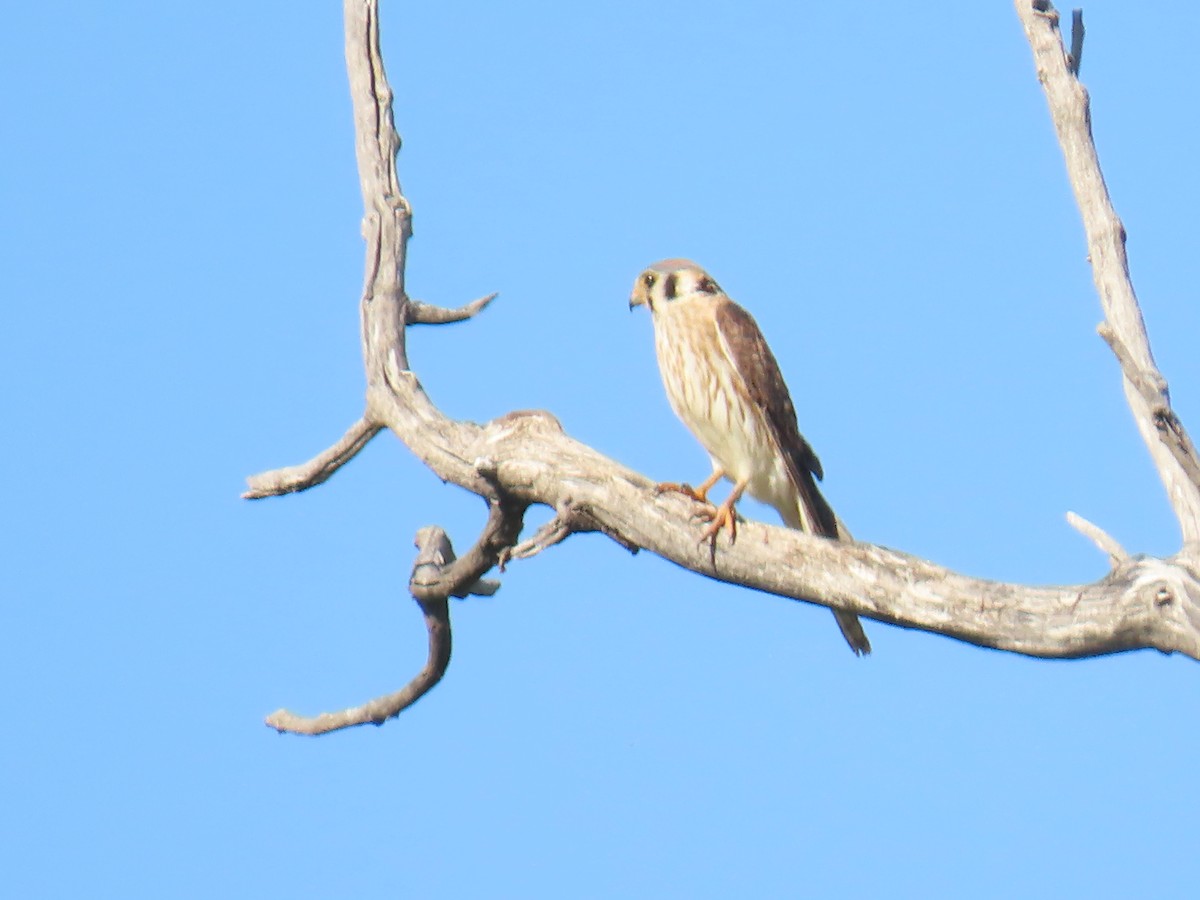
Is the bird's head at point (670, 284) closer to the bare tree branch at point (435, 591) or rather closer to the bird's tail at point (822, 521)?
the bird's tail at point (822, 521)

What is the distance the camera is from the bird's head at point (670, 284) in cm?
459

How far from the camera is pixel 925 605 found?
307cm

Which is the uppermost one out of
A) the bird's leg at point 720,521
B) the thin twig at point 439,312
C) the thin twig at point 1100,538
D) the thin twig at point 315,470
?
the thin twig at point 439,312

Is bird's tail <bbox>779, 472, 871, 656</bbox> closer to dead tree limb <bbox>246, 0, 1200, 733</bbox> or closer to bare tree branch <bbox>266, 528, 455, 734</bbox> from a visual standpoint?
dead tree limb <bbox>246, 0, 1200, 733</bbox>

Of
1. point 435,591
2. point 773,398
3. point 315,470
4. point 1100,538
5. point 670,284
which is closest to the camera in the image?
point 1100,538

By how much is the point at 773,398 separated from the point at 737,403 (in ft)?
0.34

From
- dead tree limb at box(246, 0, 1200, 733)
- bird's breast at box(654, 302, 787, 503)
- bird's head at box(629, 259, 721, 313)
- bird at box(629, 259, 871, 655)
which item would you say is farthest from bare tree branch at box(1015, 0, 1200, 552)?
bird's head at box(629, 259, 721, 313)

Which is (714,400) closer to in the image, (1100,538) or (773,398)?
(773,398)

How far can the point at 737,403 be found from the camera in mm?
4309

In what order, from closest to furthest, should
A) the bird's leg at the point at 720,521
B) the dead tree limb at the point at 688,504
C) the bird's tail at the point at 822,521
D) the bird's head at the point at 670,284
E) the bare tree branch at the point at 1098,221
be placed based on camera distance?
the dead tree limb at the point at 688,504 → the bare tree branch at the point at 1098,221 → the bird's leg at the point at 720,521 → the bird's tail at the point at 822,521 → the bird's head at the point at 670,284

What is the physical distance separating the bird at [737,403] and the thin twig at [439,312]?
0.61m

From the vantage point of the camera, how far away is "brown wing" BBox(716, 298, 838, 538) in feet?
13.7

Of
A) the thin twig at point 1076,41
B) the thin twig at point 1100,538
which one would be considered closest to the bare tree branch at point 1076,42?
the thin twig at point 1076,41

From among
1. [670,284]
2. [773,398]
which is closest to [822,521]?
[773,398]
